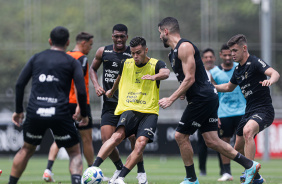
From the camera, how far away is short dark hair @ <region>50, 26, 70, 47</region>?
6.98 meters

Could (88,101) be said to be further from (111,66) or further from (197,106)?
(197,106)

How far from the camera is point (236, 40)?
30.2ft

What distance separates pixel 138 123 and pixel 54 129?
2.00 metres

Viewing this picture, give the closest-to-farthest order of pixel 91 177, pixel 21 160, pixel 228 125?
pixel 21 160, pixel 91 177, pixel 228 125

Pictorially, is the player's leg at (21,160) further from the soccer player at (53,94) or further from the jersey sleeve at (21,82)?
the jersey sleeve at (21,82)

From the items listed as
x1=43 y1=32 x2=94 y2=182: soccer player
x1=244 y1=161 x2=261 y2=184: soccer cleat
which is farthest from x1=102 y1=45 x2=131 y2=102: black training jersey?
x1=244 y1=161 x2=261 y2=184: soccer cleat

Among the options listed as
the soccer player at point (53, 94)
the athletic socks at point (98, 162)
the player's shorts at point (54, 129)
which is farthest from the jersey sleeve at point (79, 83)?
the athletic socks at point (98, 162)

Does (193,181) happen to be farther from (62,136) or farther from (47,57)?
(47,57)

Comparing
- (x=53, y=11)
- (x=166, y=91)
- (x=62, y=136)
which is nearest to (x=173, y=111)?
(x=166, y=91)

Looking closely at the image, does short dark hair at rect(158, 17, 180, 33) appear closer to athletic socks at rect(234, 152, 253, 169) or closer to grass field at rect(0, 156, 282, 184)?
athletic socks at rect(234, 152, 253, 169)

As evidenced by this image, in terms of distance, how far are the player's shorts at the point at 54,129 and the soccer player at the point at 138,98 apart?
4.50ft

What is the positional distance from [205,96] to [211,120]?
41cm

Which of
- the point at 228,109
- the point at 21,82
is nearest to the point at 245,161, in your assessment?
the point at 228,109

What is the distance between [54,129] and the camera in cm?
699
